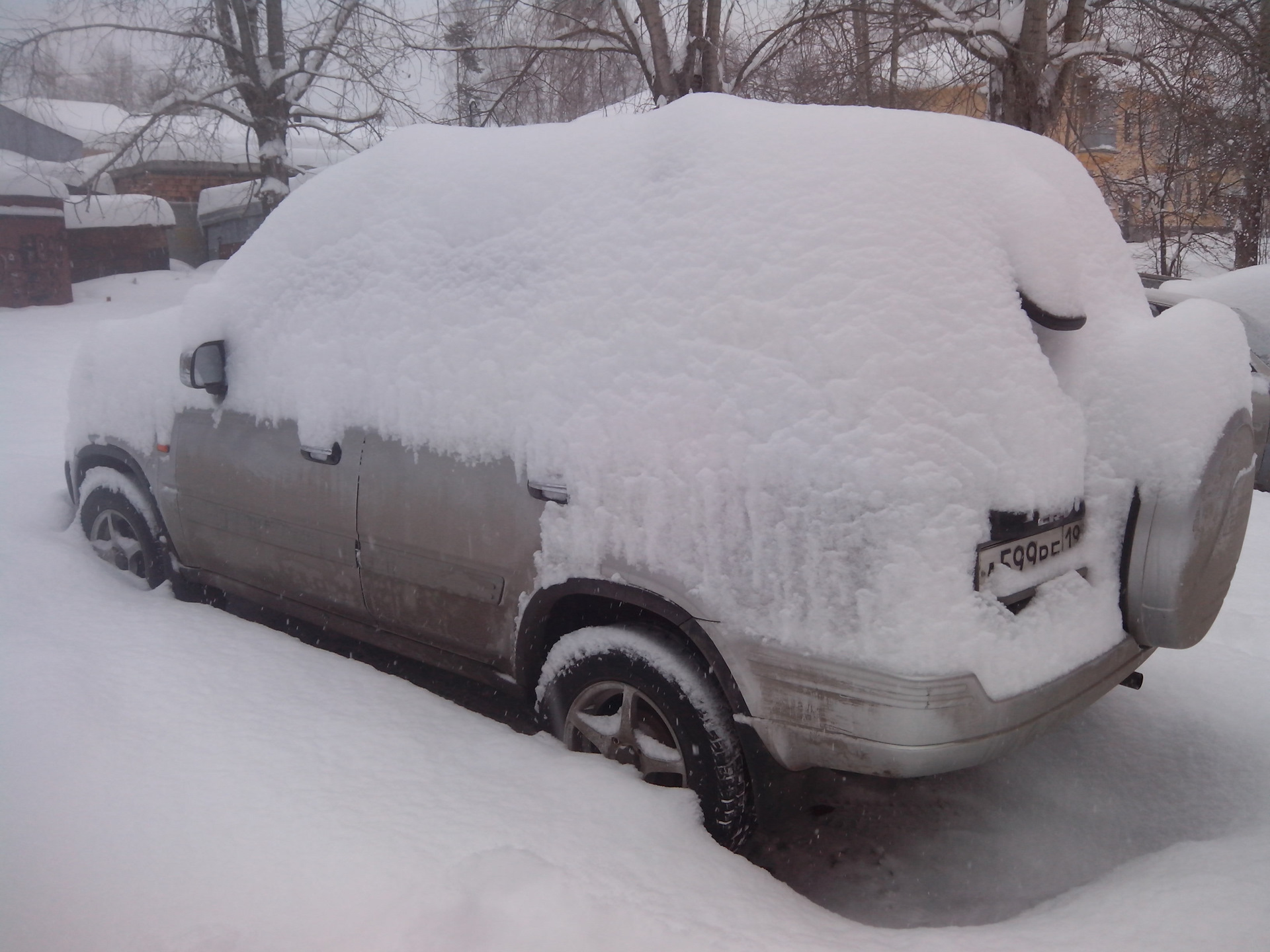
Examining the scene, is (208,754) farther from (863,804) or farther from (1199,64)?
(1199,64)

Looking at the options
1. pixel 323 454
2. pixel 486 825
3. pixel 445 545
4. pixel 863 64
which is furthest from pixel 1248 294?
pixel 486 825

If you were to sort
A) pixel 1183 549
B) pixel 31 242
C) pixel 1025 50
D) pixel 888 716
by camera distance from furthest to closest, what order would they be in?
pixel 31 242 < pixel 1025 50 < pixel 1183 549 < pixel 888 716

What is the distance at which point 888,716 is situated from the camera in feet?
6.61

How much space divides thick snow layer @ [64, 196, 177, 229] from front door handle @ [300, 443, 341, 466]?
17604mm

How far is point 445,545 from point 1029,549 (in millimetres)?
1641

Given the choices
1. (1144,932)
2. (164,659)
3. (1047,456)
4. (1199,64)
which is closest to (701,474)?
(1047,456)

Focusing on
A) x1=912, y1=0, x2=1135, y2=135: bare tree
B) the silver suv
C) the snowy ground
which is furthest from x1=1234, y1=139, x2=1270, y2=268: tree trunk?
the silver suv

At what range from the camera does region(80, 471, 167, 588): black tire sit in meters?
3.98

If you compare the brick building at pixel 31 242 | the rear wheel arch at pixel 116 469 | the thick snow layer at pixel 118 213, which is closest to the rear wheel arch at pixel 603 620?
the rear wheel arch at pixel 116 469

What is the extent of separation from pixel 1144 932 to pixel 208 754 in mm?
2213

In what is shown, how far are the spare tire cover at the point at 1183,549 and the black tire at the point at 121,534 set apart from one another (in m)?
3.72

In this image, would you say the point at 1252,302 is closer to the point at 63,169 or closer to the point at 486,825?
the point at 486,825

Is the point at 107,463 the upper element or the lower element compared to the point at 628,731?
upper

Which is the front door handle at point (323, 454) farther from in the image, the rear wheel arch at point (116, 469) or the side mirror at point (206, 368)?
the rear wheel arch at point (116, 469)
